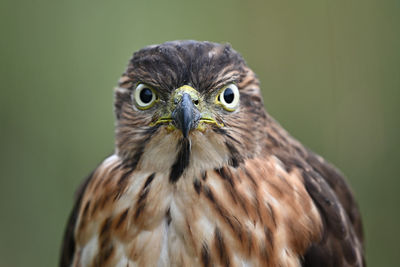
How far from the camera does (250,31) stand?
174 inches

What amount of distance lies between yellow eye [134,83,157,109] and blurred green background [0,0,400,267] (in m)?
1.95

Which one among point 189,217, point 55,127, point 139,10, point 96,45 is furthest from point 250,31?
point 189,217

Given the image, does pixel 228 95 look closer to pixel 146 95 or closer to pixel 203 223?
pixel 146 95

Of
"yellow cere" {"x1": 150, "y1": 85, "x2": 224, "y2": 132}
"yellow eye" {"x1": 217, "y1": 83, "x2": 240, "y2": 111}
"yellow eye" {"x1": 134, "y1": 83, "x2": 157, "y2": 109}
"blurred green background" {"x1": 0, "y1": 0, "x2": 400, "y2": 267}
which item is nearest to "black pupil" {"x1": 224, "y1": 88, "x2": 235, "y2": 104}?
"yellow eye" {"x1": 217, "y1": 83, "x2": 240, "y2": 111}

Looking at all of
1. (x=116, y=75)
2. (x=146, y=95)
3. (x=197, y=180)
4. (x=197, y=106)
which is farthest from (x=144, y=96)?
(x=116, y=75)

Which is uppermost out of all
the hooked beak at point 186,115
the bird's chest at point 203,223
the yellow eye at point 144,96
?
the yellow eye at point 144,96

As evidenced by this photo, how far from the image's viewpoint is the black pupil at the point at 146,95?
235 centimetres

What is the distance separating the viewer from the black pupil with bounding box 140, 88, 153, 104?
2346mm

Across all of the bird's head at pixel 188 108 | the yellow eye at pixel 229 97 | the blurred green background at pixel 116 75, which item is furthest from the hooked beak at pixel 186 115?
the blurred green background at pixel 116 75

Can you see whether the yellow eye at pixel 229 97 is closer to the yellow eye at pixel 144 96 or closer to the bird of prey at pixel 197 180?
the bird of prey at pixel 197 180

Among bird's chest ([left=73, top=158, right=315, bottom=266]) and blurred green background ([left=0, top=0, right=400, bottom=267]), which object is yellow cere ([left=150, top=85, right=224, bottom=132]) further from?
blurred green background ([left=0, top=0, right=400, bottom=267])

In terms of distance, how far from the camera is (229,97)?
7.79 feet

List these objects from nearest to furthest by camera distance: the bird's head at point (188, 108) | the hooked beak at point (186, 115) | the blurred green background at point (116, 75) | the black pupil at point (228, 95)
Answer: the hooked beak at point (186, 115) → the bird's head at point (188, 108) → the black pupil at point (228, 95) → the blurred green background at point (116, 75)

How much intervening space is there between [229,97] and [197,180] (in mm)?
352
